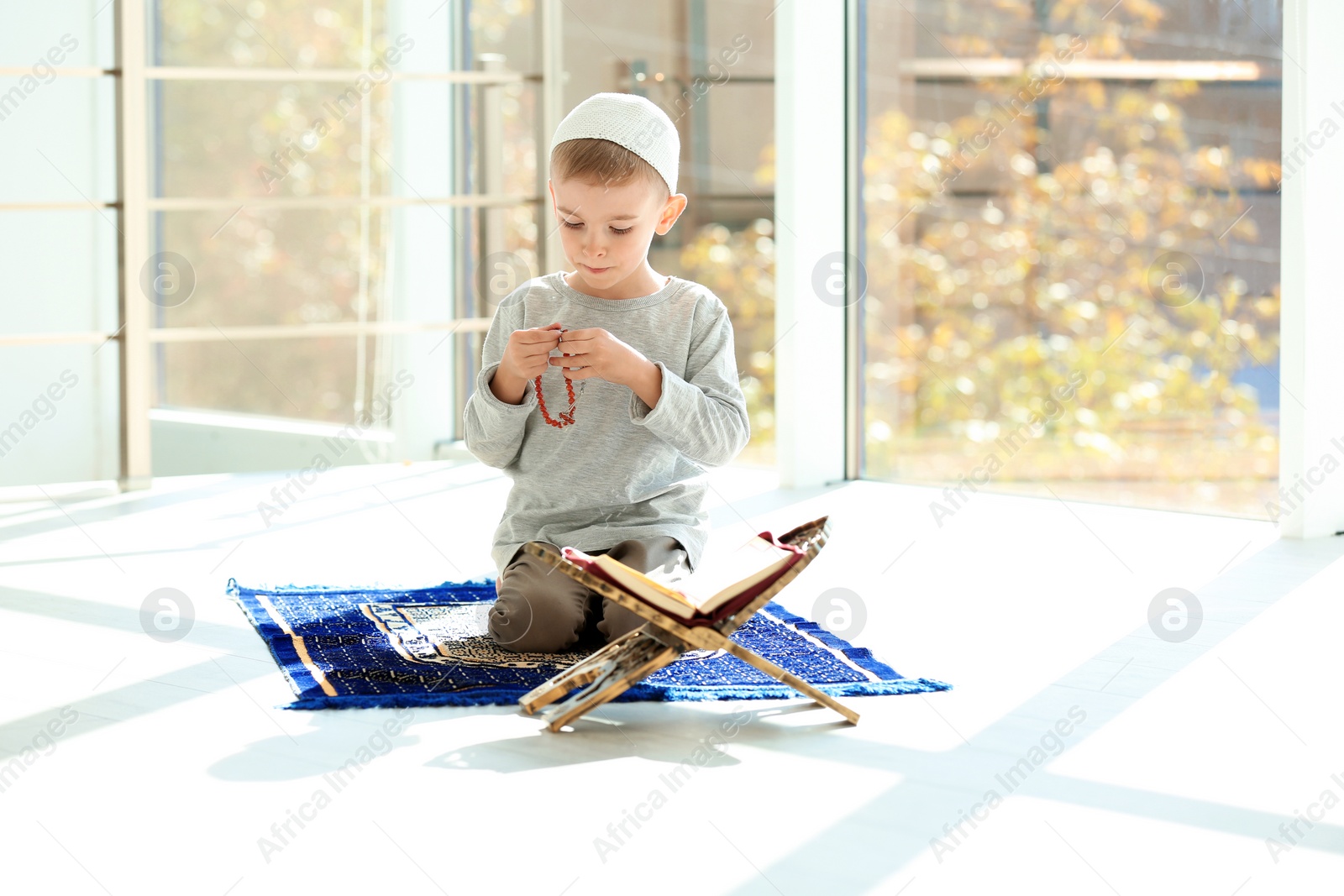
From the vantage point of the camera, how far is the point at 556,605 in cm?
170

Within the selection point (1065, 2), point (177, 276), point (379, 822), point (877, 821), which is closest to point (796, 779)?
point (877, 821)

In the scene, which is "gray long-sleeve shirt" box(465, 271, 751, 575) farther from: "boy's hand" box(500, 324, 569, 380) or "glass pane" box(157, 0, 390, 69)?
"glass pane" box(157, 0, 390, 69)

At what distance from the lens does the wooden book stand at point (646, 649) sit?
1363mm

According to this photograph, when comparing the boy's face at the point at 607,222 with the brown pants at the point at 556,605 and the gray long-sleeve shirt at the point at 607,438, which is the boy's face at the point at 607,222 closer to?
the gray long-sleeve shirt at the point at 607,438

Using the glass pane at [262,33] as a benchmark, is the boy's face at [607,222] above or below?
below

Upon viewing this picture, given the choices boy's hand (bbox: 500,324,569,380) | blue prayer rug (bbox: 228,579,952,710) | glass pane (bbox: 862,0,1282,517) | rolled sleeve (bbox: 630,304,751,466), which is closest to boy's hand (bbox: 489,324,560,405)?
boy's hand (bbox: 500,324,569,380)

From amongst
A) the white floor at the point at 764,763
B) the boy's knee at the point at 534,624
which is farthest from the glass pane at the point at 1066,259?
the boy's knee at the point at 534,624

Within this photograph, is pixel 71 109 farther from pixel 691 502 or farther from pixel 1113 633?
pixel 1113 633

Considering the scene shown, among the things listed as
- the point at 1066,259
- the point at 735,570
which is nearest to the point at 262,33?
the point at 1066,259

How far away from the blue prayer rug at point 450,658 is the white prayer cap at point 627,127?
0.60m

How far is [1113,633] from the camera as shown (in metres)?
1.80

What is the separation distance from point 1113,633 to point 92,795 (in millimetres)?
1239

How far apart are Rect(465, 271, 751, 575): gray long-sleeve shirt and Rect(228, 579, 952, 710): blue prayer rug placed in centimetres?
14

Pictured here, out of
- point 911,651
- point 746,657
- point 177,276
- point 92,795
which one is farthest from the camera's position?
point 177,276
